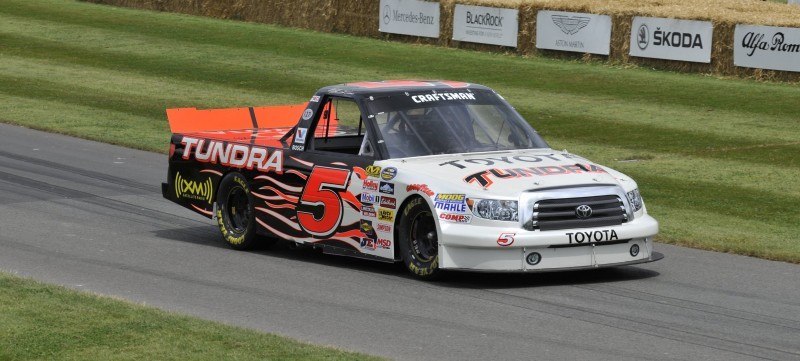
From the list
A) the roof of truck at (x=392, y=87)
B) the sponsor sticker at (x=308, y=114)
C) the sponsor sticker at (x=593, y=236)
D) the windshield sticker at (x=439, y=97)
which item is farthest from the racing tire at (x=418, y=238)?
the sponsor sticker at (x=308, y=114)

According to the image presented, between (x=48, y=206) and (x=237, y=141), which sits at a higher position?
(x=237, y=141)

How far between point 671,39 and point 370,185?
18650 mm

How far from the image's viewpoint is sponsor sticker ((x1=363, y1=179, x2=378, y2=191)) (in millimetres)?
11953

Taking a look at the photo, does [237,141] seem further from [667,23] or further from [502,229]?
[667,23]

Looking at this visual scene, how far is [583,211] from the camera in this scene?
1123 cm

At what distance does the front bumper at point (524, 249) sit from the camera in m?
11.0

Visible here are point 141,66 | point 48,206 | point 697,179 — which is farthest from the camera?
point 141,66

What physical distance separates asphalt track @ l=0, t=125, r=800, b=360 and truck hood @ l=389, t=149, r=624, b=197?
0.81 metres

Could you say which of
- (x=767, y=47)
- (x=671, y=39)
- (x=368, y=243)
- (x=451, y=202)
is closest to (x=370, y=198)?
(x=368, y=243)

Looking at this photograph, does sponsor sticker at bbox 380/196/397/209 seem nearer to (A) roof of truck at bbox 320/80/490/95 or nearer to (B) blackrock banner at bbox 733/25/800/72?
(A) roof of truck at bbox 320/80/490/95

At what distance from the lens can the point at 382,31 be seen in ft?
118

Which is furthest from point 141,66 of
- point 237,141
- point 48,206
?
point 237,141

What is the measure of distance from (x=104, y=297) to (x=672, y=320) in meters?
4.08

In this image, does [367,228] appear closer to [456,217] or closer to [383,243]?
[383,243]
